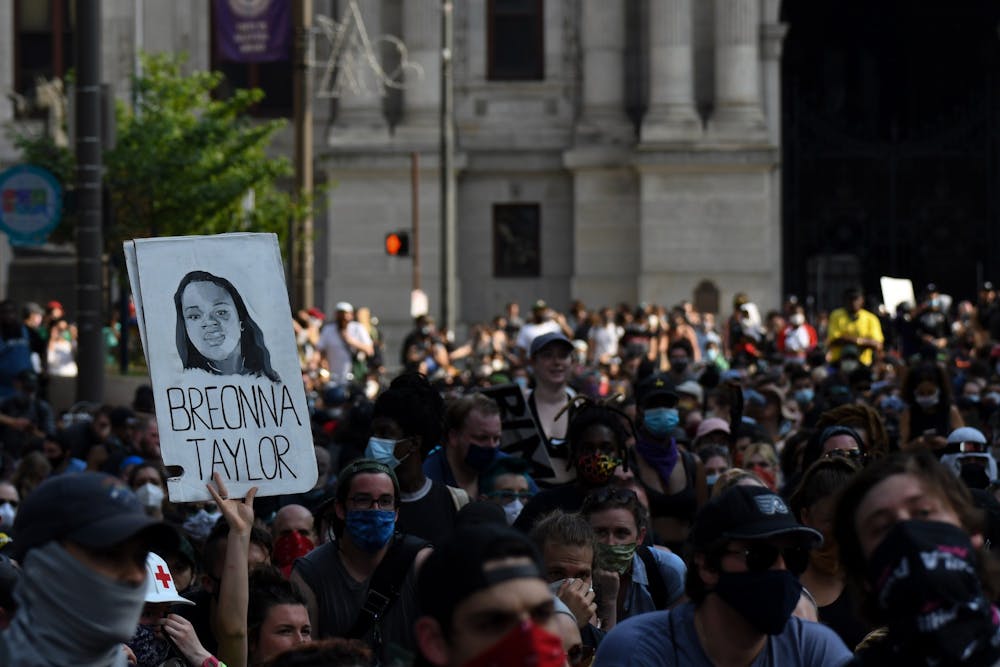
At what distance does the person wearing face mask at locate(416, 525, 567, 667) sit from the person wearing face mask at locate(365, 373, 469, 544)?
4002 millimetres

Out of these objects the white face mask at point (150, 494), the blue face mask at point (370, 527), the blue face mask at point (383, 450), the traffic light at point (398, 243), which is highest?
the traffic light at point (398, 243)

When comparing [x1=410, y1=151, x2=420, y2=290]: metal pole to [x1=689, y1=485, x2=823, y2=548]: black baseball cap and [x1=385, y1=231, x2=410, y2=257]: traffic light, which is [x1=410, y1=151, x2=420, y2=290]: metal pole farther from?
[x1=689, y1=485, x2=823, y2=548]: black baseball cap

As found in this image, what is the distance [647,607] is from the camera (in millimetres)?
7832

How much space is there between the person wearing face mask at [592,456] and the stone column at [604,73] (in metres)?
29.1

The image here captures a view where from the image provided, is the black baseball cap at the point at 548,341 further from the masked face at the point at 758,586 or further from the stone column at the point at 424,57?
the stone column at the point at 424,57

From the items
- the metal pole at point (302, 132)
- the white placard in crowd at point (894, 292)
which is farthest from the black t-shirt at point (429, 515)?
the metal pole at point (302, 132)

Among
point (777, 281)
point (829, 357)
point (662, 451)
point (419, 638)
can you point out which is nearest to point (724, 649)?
point (419, 638)

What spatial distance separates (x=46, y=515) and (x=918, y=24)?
131 feet

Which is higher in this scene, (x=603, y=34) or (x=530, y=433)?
(x=603, y=34)

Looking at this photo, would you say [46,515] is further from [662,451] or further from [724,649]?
[662,451]

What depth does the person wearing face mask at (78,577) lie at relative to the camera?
446 cm

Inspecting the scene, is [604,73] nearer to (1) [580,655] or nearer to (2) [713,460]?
(2) [713,460]

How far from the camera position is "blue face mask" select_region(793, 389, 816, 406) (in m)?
18.5

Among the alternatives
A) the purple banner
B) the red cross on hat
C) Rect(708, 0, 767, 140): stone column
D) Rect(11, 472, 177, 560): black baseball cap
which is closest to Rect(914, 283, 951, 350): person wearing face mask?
Result: the purple banner
